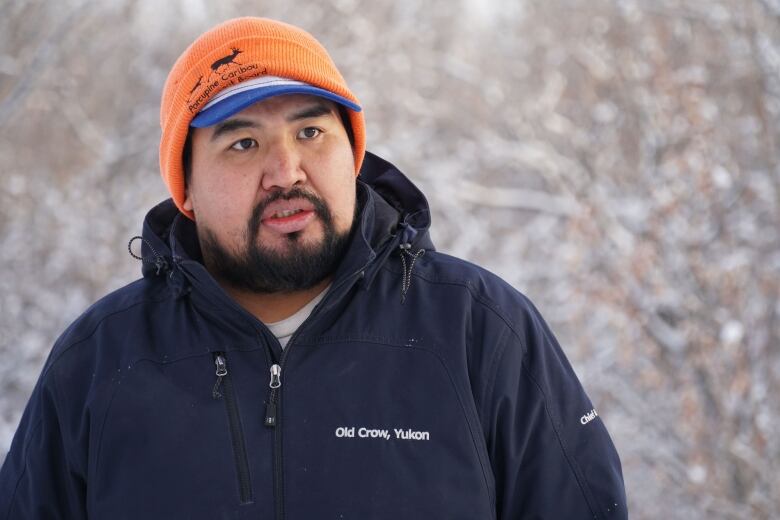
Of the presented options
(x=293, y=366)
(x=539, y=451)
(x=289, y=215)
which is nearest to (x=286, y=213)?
(x=289, y=215)

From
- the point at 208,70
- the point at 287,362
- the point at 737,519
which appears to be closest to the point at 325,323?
the point at 287,362

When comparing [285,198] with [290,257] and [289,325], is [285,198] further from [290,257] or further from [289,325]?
[289,325]

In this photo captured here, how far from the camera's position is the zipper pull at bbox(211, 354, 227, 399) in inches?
70.1

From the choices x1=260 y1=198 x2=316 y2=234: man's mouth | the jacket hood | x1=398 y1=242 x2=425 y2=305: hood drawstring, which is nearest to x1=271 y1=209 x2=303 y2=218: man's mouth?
x1=260 y1=198 x2=316 y2=234: man's mouth

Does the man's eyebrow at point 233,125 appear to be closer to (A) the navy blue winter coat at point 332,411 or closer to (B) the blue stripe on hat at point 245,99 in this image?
(B) the blue stripe on hat at point 245,99

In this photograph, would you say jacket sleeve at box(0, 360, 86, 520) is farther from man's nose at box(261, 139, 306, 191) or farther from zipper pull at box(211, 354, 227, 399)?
man's nose at box(261, 139, 306, 191)

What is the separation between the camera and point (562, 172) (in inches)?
321

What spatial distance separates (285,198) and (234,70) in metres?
0.31

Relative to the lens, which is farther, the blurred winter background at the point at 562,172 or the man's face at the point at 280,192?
the blurred winter background at the point at 562,172

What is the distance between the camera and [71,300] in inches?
290

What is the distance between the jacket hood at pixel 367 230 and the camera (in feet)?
6.25

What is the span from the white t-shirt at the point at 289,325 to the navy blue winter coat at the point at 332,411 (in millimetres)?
91

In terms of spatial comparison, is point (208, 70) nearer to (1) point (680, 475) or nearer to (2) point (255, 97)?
(2) point (255, 97)

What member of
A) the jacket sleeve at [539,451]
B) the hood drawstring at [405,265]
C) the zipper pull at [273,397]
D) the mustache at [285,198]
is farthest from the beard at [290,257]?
the jacket sleeve at [539,451]
